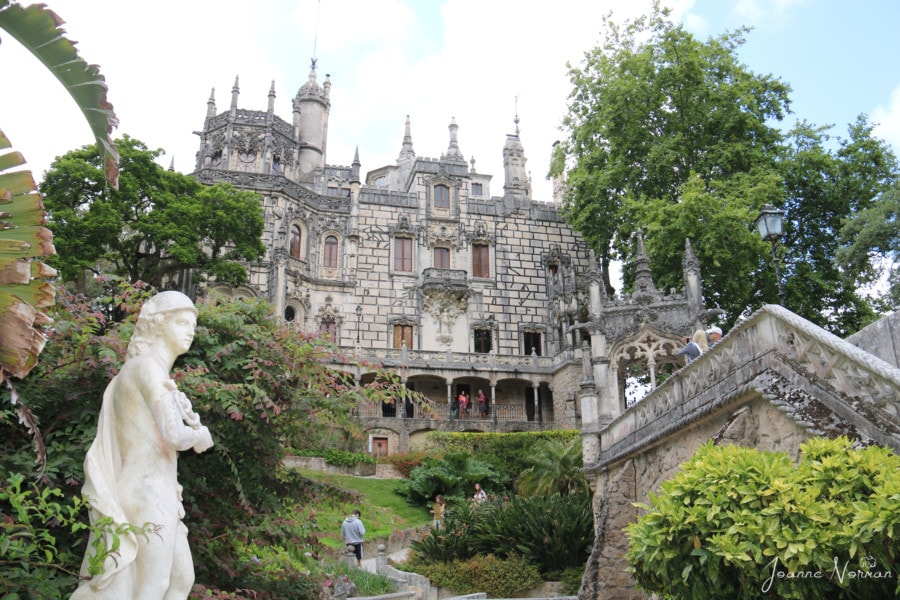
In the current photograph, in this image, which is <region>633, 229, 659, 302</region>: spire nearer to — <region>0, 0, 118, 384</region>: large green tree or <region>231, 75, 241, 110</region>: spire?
<region>0, 0, 118, 384</region>: large green tree

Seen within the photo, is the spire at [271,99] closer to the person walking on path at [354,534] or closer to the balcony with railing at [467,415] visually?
the balcony with railing at [467,415]

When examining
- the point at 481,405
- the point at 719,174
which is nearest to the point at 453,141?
the point at 481,405

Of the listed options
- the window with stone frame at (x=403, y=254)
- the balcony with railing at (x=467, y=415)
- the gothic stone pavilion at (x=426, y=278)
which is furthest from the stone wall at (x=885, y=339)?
the window with stone frame at (x=403, y=254)

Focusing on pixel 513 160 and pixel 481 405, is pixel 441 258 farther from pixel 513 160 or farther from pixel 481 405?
pixel 513 160

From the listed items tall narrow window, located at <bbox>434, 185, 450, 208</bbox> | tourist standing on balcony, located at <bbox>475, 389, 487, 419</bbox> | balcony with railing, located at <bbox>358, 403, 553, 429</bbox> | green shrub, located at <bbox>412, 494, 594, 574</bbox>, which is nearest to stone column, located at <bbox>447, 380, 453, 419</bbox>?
balcony with railing, located at <bbox>358, 403, 553, 429</bbox>

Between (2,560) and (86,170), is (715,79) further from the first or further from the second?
(2,560)

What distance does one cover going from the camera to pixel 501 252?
38.8 metres

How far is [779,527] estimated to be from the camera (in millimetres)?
4449

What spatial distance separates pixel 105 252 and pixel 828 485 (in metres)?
26.3

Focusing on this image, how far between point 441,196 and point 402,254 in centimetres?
418

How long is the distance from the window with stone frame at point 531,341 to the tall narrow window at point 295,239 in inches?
484

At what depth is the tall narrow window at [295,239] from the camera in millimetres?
35719

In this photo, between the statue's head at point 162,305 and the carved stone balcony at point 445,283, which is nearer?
the statue's head at point 162,305

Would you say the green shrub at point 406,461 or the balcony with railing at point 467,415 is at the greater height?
the balcony with railing at point 467,415
